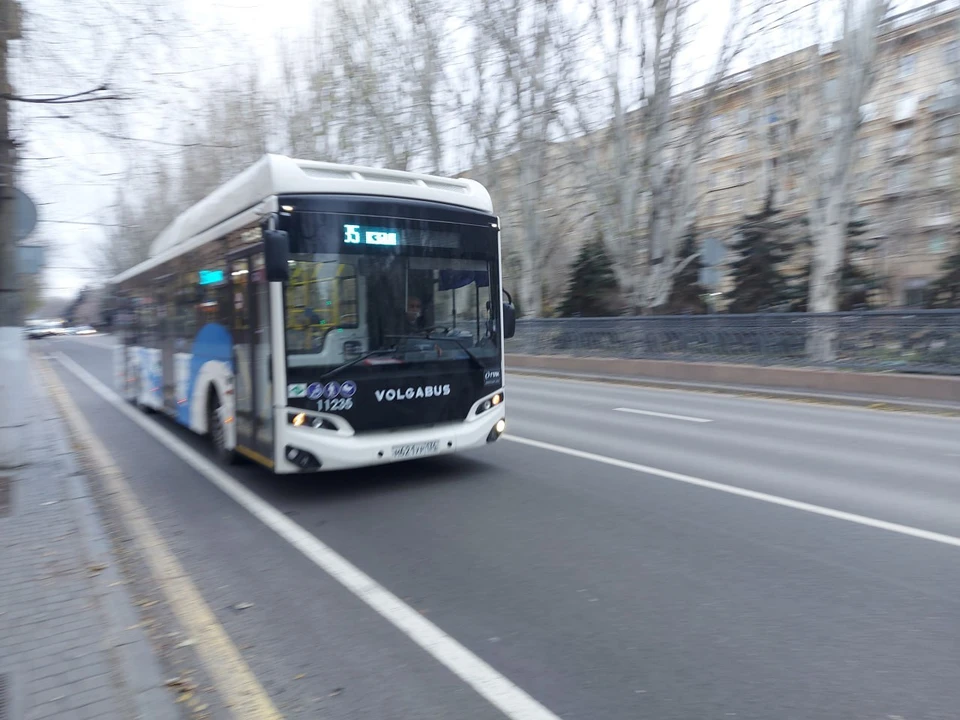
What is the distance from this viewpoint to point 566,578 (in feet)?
16.5

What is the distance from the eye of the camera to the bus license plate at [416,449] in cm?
739

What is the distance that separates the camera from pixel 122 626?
4316mm

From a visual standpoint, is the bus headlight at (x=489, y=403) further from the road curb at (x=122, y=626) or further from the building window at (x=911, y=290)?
the building window at (x=911, y=290)

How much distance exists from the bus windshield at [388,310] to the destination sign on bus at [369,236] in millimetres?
122

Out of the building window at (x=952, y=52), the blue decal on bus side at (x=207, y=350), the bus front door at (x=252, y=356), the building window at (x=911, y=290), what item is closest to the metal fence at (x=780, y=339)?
the building window at (x=952, y=52)

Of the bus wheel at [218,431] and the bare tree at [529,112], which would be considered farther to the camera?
the bare tree at [529,112]

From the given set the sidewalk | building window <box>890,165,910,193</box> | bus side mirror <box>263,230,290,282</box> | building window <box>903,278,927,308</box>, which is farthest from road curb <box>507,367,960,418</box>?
building window <box>903,278,927,308</box>

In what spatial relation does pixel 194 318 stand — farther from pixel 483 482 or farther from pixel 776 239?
pixel 776 239

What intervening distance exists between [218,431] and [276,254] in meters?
3.44

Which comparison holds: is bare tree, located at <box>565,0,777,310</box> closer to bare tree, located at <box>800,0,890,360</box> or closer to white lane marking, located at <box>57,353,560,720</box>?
bare tree, located at <box>800,0,890,360</box>

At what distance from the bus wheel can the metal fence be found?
11894 mm

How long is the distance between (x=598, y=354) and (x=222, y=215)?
1493 centimetres

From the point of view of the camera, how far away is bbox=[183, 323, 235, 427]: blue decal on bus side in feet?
27.2

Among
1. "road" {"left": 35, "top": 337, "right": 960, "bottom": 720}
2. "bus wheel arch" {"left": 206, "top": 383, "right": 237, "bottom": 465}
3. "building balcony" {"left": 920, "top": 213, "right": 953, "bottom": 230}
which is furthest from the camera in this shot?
"building balcony" {"left": 920, "top": 213, "right": 953, "bottom": 230}
